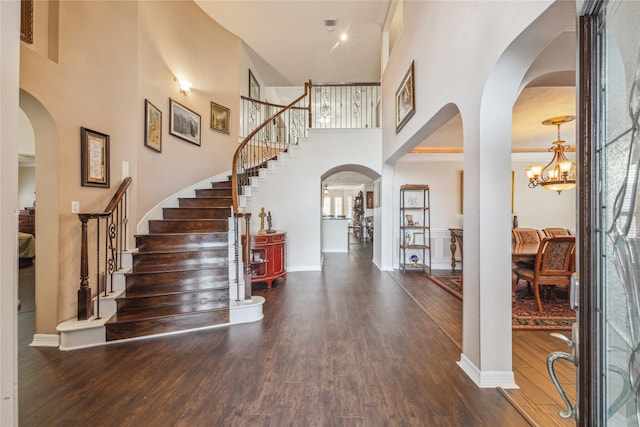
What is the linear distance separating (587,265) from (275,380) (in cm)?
203

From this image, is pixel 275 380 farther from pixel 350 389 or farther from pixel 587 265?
pixel 587 265

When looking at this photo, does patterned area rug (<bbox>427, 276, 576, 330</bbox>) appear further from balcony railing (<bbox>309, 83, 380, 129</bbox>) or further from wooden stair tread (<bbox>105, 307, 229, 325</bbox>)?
balcony railing (<bbox>309, 83, 380, 129</bbox>)

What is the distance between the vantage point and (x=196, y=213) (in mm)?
4375

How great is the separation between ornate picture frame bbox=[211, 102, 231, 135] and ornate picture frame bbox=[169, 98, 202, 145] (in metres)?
0.41

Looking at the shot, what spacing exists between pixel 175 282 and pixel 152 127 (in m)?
2.33

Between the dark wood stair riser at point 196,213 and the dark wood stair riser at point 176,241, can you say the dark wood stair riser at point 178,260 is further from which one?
the dark wood stair riser at point 196,213

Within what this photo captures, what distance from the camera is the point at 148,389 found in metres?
1.99

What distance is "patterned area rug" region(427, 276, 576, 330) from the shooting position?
10.1ft

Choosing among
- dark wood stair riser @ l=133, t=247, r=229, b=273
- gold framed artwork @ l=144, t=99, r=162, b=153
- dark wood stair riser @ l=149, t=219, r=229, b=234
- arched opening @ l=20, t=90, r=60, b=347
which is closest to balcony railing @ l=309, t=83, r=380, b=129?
gold framed artwork @ l=144, t=99, r=162, b=153

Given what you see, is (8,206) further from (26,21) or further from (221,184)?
(221,184)

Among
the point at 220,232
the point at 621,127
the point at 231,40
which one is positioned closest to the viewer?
the point at 621,127

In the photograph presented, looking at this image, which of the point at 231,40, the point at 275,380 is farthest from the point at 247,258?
the point at 231,40

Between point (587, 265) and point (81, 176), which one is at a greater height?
point (81, 176)

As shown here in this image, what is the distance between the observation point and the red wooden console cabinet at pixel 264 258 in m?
4.60
